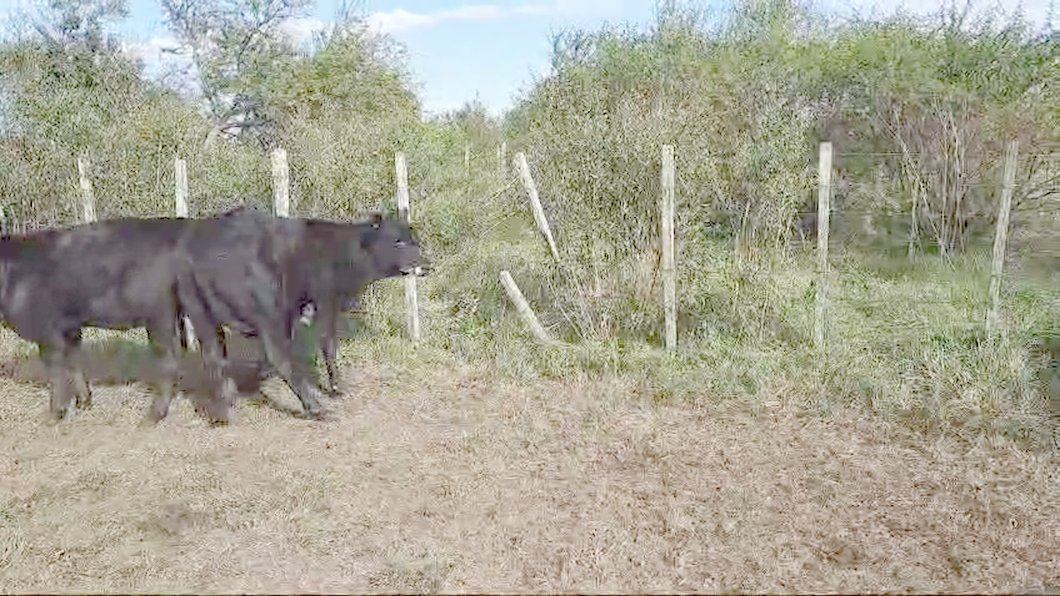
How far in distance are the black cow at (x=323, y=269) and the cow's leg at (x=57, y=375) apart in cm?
99

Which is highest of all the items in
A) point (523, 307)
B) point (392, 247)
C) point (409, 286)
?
point (392, 247)

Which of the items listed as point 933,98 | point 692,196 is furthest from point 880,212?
point 692,196

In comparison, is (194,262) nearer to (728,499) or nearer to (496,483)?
(496,483)

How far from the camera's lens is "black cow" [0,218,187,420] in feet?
20.0

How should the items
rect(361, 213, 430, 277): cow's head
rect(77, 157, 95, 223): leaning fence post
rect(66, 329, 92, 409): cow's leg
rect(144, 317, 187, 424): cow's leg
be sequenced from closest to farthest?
rect(144, 317, 187, 424): cow's leg, rect(66, 329, 92, 409): cow's leg, rect(361, 213, 430, 277): cow's head, rect(77, 157, 95, 223): leaning fence post

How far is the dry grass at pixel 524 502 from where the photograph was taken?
3.78 m

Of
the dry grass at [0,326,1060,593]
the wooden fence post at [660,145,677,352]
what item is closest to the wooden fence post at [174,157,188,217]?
the dry grass at [0,326,1060,593]

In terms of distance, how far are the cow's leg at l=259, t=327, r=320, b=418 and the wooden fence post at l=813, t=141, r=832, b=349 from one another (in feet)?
13.0

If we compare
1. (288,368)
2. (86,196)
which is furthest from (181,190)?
(288,368)

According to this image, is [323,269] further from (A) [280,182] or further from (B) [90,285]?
(B) [90,285]

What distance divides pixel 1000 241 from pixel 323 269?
5.07 meters

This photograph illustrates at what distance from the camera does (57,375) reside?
6.22 meters

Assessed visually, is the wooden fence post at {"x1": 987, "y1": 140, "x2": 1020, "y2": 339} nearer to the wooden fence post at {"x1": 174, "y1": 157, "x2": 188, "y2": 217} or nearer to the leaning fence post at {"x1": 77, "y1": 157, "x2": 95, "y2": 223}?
the wooden fence post at {"x1": 174, "y1": 157, "x2": 188, "y2": 217}

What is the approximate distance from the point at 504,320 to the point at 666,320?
5.86 feet
